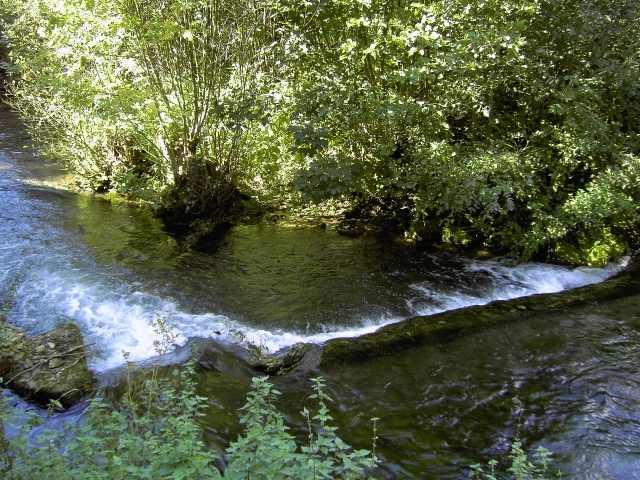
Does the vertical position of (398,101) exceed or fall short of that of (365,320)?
it exceeds it

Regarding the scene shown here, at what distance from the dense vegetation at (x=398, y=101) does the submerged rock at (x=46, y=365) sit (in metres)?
4.43

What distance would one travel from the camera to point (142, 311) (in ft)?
23.0

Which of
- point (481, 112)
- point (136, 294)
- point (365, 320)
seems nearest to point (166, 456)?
point (365, 320)

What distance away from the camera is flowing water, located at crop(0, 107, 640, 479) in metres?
4.88

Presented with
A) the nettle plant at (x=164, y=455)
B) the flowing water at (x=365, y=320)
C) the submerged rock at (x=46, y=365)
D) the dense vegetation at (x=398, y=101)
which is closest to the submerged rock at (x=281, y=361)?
the flowing water at (x=365, y=320)

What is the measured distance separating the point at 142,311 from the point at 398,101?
5216 millimetres

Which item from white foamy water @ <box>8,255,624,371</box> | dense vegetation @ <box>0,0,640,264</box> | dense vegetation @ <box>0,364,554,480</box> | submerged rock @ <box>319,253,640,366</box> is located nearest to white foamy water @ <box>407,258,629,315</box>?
white foamy water @ <box>8,255,624,371</box>

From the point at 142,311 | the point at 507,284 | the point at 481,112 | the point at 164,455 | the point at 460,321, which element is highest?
the point at 481,112

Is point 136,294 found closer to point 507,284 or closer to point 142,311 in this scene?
point 142,311

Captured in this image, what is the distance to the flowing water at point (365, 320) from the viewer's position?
4879 millimetres

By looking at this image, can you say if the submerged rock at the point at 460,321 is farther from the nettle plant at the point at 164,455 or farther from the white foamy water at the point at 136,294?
the nettle plant at the point at 164,455

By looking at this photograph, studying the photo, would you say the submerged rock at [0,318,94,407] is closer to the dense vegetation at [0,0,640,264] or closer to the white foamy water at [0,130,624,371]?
the white foamy water at [0,130,624,371]

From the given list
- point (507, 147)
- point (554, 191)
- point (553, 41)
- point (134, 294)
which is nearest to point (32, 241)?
point (134, 294)

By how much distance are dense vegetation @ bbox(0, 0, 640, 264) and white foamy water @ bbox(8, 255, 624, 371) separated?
1443 millimetres
